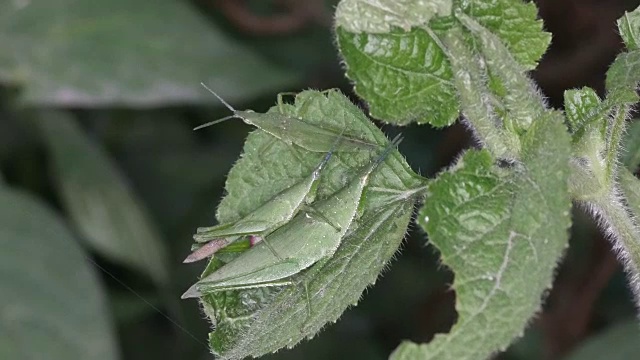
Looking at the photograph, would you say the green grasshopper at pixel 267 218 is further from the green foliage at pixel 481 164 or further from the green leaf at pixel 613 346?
the green leaf at pixel 613 346

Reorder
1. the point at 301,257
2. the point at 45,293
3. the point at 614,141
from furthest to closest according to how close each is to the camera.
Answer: the point at 45,293 → the point at 301,257 → the point at 614,141

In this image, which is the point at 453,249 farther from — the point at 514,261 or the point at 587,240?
the point at 587,240

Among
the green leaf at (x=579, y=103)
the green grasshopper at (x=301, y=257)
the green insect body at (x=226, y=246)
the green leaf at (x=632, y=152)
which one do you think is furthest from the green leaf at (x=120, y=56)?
the green leaf at (x=579, y=103)

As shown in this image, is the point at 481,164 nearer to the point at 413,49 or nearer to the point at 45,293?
the point at 413,49

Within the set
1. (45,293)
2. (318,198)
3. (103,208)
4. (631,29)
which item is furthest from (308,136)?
(103,208)

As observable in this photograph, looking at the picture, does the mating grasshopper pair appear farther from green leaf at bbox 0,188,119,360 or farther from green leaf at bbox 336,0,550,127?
green leaf at bbox 0,188,119,360

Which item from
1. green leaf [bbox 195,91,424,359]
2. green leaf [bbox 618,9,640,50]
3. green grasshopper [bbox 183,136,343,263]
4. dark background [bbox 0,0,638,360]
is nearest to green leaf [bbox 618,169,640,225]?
green leaf [bbox 618,9,640,50]
